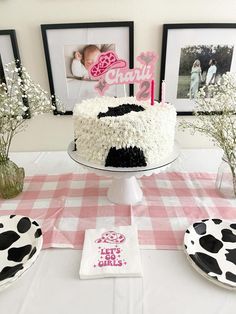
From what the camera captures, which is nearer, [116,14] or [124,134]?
[124,134]

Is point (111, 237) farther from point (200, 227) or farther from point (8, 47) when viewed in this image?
point (8, 47)

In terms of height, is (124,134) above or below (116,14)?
below

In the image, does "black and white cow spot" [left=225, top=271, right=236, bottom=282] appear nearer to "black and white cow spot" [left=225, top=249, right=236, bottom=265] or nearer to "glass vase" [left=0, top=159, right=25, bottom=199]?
"black and white cow spot" [left=225, top=249, right=236, bottom=265]

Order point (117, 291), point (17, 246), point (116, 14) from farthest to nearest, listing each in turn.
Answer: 1. point (116, 14)
2. point (17, 246)
3. point (117, 291)

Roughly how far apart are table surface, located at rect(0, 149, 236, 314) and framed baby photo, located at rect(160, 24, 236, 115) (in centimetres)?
81

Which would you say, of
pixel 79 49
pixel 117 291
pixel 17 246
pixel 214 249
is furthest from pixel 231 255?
pixel 79 49

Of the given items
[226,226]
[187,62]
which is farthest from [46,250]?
[187,62]

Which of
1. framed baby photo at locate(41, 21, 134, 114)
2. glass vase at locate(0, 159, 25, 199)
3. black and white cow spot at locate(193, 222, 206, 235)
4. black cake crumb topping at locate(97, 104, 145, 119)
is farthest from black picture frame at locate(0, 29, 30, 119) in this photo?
black and white cow spot at locate(193, 222, 206, 235)

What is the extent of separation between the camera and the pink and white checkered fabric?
2.76 feet

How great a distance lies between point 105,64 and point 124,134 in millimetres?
283

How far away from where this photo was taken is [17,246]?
30.5 inches

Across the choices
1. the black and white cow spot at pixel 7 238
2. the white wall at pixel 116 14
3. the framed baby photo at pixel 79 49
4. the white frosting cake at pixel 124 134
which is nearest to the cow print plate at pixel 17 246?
the black and white cow spot at pixel 7 238

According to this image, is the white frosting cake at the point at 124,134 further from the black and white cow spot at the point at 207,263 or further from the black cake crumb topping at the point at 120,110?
the black and white cow spot at the point at 207,263

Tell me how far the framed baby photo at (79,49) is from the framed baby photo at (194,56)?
0.18 metres
